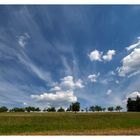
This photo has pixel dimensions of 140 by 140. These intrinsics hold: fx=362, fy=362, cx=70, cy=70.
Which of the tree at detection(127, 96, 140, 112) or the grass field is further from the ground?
the tree at detection(127, 96, 140, 112)

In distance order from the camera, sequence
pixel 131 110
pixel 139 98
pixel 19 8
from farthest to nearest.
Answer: pixel 131 110 < pixel 139 98 < pixel 19 8

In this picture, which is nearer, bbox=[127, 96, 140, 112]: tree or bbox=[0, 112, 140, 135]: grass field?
bbox=[0, 112, 140, 135]: grass field

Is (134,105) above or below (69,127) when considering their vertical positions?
above

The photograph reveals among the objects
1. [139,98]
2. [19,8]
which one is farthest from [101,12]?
[139,98]

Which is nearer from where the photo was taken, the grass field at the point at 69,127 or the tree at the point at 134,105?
the grass field at the point at 69,127

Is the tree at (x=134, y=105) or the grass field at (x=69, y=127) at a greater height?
the tree at (x=134, y=105)

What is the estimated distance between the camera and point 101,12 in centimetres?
2562

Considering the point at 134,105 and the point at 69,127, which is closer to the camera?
the point at 69,127
